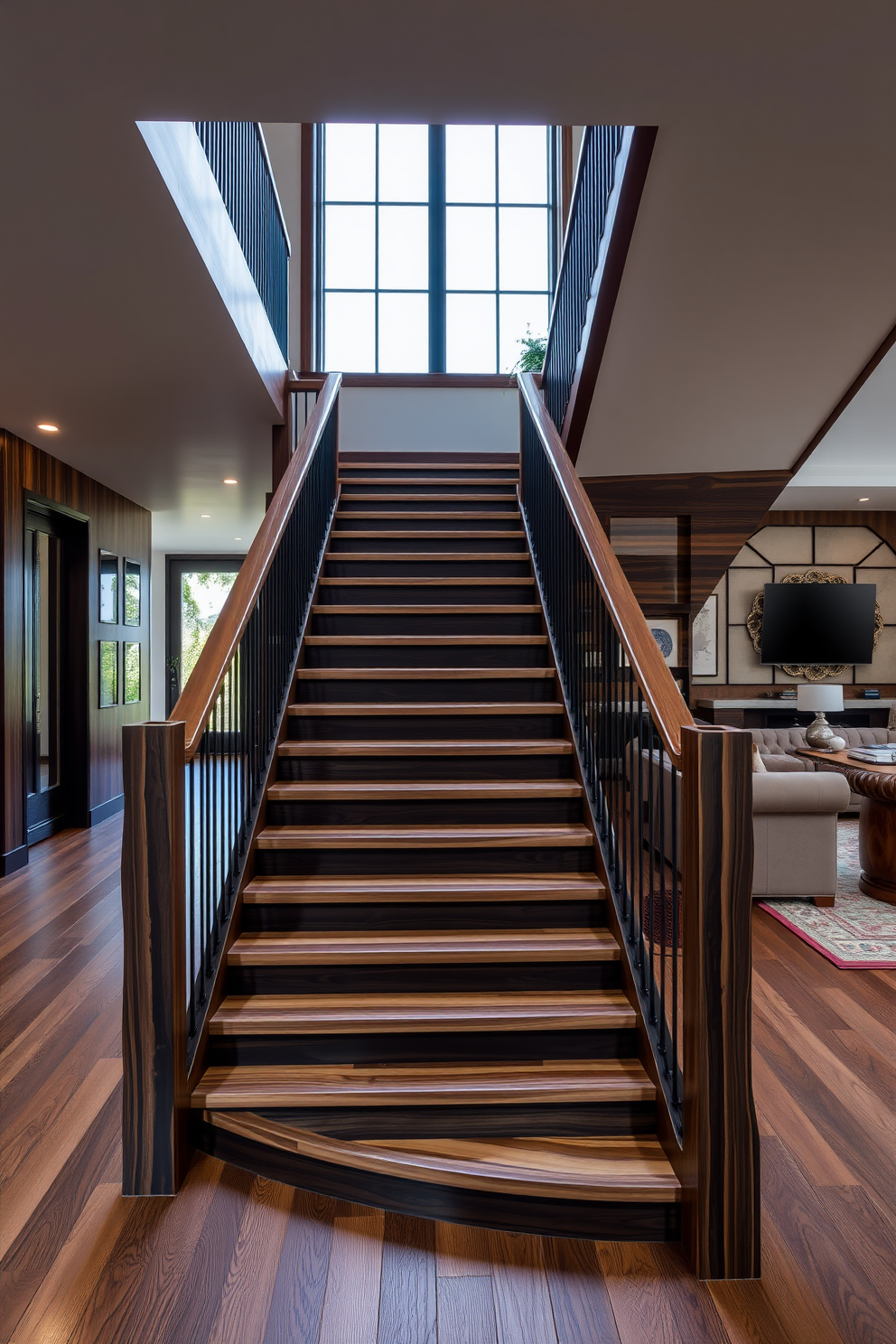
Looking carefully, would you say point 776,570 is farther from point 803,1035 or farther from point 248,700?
point 248,700

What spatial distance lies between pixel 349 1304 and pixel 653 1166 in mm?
733

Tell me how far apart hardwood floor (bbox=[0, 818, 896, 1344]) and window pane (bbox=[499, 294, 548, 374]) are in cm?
683

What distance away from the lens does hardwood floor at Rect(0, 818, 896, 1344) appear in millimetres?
1571

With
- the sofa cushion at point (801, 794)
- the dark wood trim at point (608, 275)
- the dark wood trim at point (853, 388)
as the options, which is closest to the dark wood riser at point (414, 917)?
the sofa cushion at point (801, 794)

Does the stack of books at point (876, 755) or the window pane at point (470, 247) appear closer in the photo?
the stack of books at point (876, 755)

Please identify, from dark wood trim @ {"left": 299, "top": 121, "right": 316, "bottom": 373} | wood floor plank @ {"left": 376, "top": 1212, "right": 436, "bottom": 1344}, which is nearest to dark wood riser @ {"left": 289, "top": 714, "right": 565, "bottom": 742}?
wood floor plank @ {"left": 376, "top": 1212, "right": 436, "bottom": 1344}

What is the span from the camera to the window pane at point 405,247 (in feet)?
25.9

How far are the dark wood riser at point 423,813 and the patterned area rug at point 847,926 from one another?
1.51 m

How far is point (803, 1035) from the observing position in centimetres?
276

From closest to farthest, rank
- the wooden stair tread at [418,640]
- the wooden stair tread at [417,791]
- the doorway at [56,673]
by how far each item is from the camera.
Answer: the wooden stair tread at [417,791], the wooden stair tread at [418,640], the doorway at [56,673]

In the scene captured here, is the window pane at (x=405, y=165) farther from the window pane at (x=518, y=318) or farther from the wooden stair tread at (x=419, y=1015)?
the wooden stair tread at (x=419, y=1015)

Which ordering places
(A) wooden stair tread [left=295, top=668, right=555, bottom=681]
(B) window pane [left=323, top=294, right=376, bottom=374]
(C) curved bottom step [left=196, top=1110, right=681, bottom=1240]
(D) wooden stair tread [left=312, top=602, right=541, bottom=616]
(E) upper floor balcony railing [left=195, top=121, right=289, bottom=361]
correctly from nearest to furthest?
(C) curved bottom step [left=196, top=1110, right=681, bottom=1240]
(E) upper floor balcony railing [left=195, top=121, right=289, bottom=361]
(A) wooden stair tread [left=295, top=668, right=555, bottom=681]
(D) wooden stair tread [left=312, top=602, right=541, bottom=616]
(B) window pane [left=323, top=294, right=376, bottom=374]

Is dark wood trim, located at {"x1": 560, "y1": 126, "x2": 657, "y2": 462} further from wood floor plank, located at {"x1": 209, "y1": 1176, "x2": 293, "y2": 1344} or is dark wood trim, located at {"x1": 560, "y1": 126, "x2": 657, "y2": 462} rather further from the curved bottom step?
wood floor plank, located at {"x1": 209, "y1": 1176, "x2": 293, "y2": 1344}

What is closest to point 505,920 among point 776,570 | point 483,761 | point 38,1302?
point 483,761
